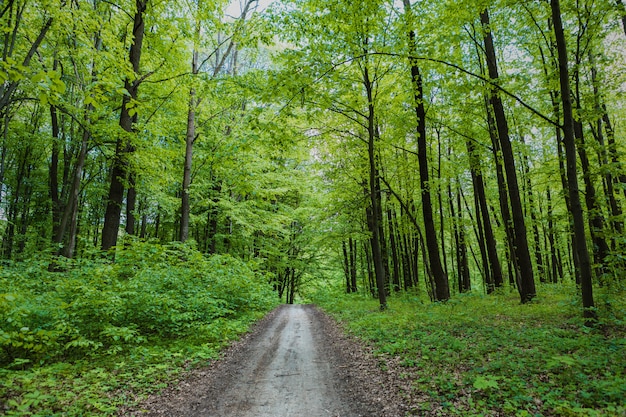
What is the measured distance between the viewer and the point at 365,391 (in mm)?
5250

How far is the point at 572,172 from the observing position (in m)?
6.27

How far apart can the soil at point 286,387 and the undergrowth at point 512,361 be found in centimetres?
53

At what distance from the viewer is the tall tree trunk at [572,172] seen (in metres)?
6.15

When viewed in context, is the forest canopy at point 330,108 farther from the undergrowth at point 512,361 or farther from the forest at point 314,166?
the undergrowth at point 512,361

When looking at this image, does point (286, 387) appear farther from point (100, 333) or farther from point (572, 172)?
point (572, 172)

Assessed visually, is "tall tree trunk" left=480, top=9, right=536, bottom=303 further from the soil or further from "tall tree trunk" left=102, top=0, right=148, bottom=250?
"tall tree trunk" left=102, top=0, right=148, bottom=250

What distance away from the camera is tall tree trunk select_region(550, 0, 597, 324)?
6.15 m

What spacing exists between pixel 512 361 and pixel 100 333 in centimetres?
757

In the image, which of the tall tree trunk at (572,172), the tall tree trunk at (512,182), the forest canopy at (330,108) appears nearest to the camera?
the tall tree trunk at (572,172)

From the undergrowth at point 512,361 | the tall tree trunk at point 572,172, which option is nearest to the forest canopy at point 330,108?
the tall tree trunk at point 572,172

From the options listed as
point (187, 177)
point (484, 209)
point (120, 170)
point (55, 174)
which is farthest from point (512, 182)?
point (55, 174)

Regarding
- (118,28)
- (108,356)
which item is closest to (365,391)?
(108,356)

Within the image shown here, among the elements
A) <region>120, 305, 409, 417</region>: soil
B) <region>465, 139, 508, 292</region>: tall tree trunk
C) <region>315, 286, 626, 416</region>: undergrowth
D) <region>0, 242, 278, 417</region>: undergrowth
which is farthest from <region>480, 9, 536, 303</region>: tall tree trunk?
<region>0, 242, 278, 417</region>: undergrowth

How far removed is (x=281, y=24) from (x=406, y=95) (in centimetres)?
531
